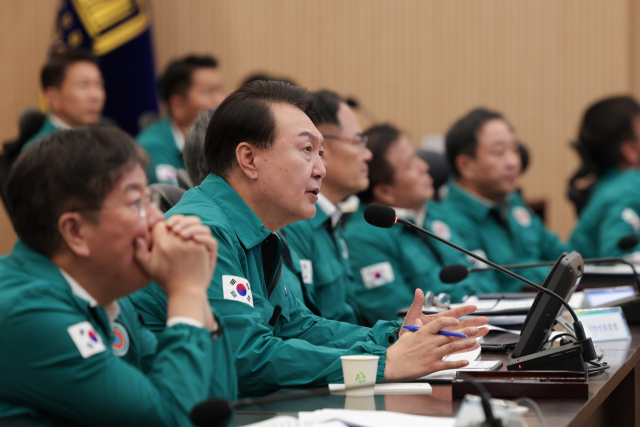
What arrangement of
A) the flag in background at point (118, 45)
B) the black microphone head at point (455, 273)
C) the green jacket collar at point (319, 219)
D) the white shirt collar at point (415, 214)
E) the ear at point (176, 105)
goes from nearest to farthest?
1. the black microphone head at point (455, 273)
2. the green jacket collar at point (319, 219)
3. the white shirt collar at point (415, 214)
4. the ear at point (176, 105)
5. the flag in background at point (118, 45)

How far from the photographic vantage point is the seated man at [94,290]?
1.03m

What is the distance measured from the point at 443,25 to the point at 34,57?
3285 mm

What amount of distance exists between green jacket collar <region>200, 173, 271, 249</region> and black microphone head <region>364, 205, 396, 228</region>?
0.93 feet

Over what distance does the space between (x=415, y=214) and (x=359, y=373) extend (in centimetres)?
188

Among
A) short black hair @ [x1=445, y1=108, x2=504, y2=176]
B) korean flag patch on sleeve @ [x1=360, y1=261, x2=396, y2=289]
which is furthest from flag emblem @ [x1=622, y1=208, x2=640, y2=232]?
korean flag patch on sleeve @ [x1=360, y1=261, x2=396, y2=289]

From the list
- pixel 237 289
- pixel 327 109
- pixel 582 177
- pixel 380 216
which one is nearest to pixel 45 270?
pixel 237 289

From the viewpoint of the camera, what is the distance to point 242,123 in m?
1.68

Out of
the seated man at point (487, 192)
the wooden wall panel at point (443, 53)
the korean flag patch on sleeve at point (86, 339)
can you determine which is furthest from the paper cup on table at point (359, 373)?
the wooden wall panel at point (443, 53)

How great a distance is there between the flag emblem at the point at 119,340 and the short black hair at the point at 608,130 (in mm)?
3591

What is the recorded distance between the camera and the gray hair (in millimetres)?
2059

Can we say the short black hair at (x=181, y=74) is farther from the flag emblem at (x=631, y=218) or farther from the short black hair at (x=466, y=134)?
the flag emblem at (x=631, y=218)

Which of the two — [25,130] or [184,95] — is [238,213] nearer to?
[25,130]

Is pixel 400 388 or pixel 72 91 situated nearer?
pixel 400 388

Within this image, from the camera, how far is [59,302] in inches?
41.3
